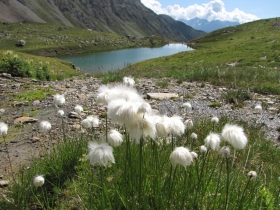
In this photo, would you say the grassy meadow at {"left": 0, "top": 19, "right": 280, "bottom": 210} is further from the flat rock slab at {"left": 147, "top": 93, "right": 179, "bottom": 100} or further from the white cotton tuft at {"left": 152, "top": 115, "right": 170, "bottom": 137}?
the flat rock slab at {"left": 147, "top": 93, "right": 179, "bottom": 100}

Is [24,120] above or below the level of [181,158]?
below

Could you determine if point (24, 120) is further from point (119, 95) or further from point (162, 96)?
point (162, 96)

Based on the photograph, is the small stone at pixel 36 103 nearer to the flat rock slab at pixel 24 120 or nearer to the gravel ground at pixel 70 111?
the gravel ground at pixel 70 111

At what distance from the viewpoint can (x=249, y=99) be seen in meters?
11.9

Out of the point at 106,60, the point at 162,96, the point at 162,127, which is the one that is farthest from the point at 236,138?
the point at 106,60

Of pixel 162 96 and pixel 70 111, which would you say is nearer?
pixel 70 111

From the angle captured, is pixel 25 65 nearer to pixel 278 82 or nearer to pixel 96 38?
pixel 278 82

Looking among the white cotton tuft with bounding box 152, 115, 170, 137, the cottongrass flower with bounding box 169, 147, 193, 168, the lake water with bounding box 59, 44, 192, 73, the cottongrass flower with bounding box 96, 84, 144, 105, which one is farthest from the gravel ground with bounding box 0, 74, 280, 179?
the lake water with bounding box 59, 44, 192, 73

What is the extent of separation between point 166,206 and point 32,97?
31.3ft

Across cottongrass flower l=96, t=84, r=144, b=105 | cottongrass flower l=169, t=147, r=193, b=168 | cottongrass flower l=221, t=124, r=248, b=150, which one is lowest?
cottongrass flower l=169, t=147, r=193, b=168

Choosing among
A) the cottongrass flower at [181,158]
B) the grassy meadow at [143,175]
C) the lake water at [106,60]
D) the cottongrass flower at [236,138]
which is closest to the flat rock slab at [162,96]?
the grassy meadow at [143,175]

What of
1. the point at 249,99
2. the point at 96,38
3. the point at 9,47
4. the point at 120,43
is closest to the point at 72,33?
the point at 96,38

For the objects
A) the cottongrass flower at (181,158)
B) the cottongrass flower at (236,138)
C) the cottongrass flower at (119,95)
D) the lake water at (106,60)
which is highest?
the cottongrass flower at (119,95)

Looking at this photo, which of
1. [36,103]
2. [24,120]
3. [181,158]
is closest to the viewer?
[181,158]
